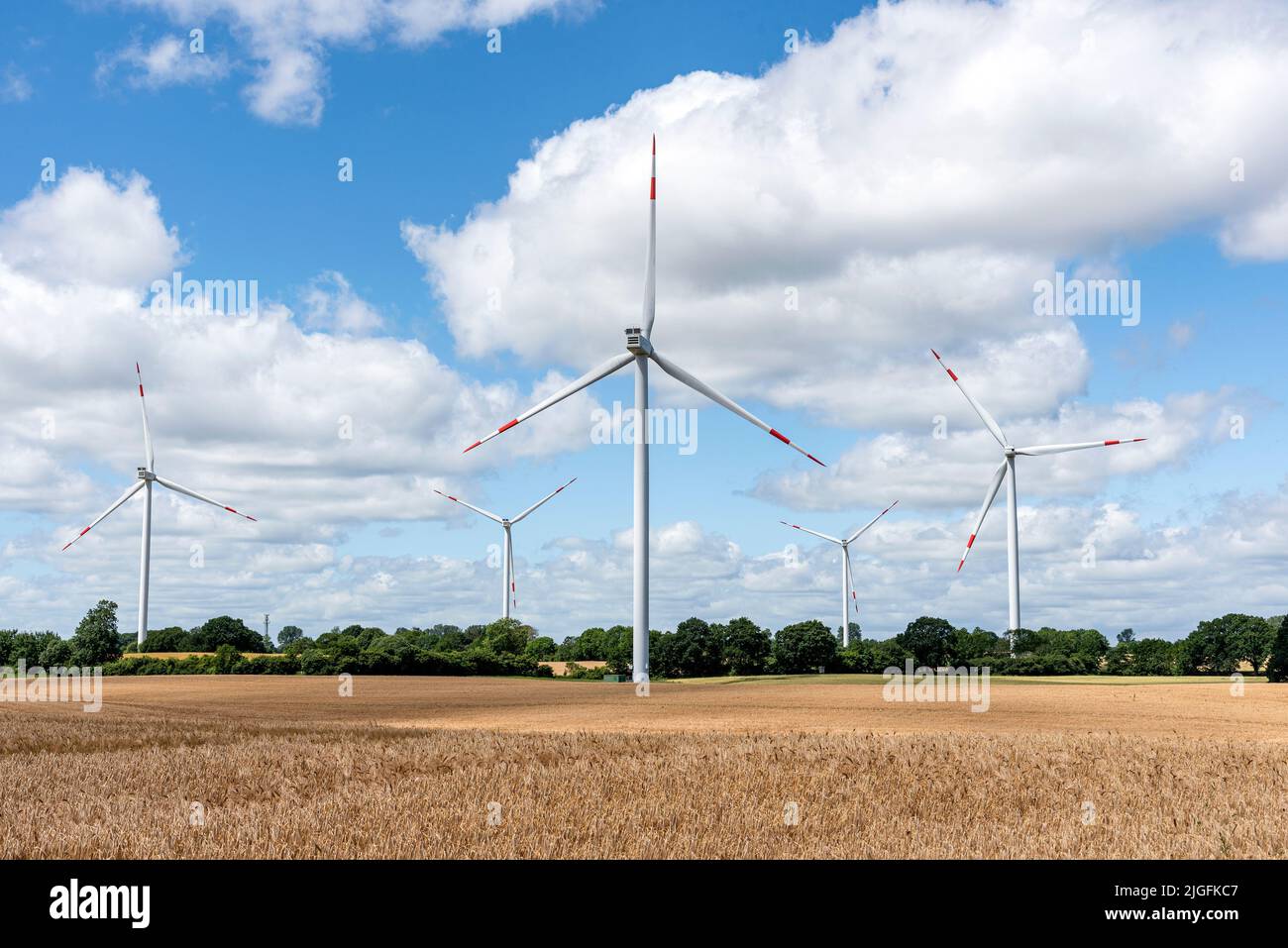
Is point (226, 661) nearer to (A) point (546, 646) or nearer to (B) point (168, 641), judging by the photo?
(B) point (168, 641)

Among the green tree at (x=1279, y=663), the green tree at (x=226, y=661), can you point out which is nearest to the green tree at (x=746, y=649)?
the green tree at (x=1279, y=663)

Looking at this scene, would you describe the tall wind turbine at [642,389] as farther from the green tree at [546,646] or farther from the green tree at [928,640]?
the green tree at [546,646]

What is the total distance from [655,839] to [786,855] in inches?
77.2

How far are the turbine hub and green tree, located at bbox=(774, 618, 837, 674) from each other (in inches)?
1813

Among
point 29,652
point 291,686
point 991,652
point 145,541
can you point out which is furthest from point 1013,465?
point 29,652

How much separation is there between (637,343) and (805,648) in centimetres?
4745

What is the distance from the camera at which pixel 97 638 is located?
13975cm

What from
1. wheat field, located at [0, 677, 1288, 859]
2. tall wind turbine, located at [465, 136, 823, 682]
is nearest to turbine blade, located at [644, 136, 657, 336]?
tall wind turbine, located at [465, 136, 823, 682]

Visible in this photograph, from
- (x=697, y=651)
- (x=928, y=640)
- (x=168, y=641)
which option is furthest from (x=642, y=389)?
(x=168, y=641)

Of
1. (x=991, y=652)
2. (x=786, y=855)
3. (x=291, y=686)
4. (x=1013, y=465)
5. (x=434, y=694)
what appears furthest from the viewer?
(x=991, y=652)

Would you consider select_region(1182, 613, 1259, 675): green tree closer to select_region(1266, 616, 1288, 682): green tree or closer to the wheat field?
select_region(1266, 616, 1288, 682): green tree

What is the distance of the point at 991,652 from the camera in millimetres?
129125

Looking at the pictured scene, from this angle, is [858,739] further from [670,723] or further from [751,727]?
[670,723]

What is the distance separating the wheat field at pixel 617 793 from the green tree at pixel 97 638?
102608 mm
